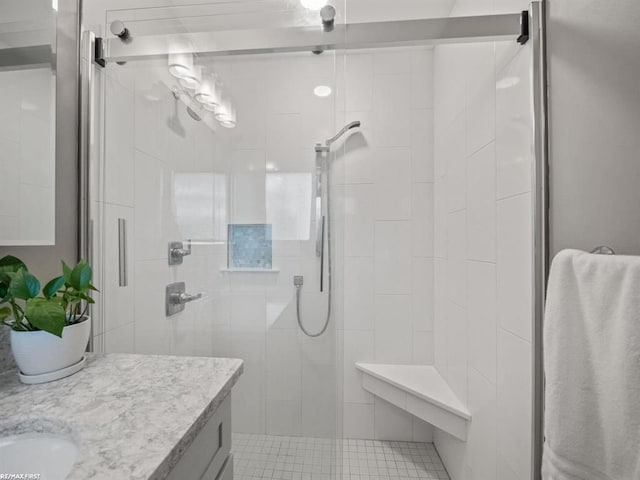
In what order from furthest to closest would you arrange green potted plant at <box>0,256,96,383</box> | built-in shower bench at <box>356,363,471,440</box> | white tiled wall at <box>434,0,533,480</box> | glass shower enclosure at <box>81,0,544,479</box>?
built-in shower bench at <box>356,363,471,440</box> → glass shower enclosure at <box>81,0,544,479</box> → white tiled wall at <box>434,0,533,480</box> → green potted plant at <box>0,256,96,383</box>

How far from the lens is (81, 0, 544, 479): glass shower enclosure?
1.17 m

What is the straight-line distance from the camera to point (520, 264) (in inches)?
42.3

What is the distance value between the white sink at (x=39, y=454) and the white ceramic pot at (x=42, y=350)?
0.63ft

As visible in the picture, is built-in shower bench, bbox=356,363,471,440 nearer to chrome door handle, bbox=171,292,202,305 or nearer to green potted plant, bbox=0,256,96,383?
chrome door handle, bbox=171,292,202,305

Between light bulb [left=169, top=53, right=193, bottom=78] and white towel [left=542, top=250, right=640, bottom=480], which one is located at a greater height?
light bulb [left=169, top=53, right=193, bottom=78]

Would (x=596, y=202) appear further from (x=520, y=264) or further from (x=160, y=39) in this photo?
(x=160, y=39)

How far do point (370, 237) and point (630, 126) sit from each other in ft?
4.46

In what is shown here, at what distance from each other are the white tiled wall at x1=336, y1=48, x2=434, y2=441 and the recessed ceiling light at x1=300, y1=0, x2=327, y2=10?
2.88 ft

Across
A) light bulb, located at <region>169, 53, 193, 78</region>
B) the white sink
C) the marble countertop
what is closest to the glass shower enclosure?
light bulb, located at <region>169, 53, 193, 78</region>

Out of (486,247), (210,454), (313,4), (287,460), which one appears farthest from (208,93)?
(287,460)

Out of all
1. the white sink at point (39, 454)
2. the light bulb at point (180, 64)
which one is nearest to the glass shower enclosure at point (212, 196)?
the light bulb at point (180, 64)

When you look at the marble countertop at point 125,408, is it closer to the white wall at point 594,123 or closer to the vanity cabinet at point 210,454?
the vanity cabinet at point 210,454

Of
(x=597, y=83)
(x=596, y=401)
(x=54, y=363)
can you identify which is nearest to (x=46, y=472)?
(x=54, y=363)

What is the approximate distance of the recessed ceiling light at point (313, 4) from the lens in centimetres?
112
